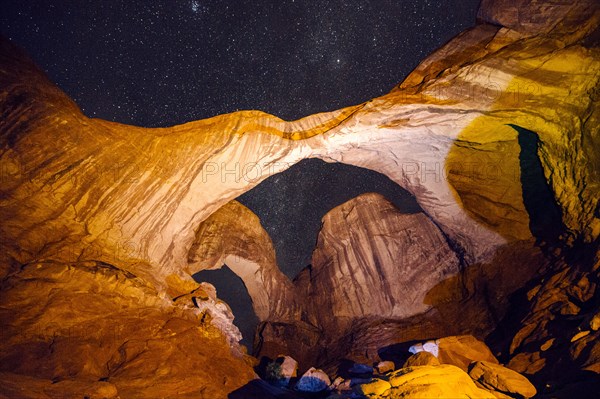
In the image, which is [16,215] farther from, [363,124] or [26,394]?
[363,124]

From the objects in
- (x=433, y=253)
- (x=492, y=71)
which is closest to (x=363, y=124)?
(x=492, y=71)

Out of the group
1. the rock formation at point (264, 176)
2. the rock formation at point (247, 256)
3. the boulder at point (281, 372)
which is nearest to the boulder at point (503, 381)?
the rock formation at point (264, 176)

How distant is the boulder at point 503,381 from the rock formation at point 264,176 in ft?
1.07

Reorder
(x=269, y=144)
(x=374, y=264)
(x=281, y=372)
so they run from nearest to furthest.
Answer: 1. (x=281, y=372)
2. (x=269, y=144)
3. (x=374, y=264)

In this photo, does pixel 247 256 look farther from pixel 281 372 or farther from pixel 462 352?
pixel 462 352

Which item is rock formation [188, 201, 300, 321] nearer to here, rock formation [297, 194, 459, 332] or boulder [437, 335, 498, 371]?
rock formation [297, 194, 459, 332]

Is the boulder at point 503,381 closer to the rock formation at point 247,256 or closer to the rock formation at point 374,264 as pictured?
the rock formation at point 374,264

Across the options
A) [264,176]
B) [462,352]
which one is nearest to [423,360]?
[462,352]

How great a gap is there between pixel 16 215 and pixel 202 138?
362 cm

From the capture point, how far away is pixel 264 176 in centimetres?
844

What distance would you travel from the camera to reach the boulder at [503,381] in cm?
453

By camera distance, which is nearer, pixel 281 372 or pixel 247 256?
pixel 281 372

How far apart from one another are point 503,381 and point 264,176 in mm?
6073

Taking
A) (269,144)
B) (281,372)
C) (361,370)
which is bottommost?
(361,370)
